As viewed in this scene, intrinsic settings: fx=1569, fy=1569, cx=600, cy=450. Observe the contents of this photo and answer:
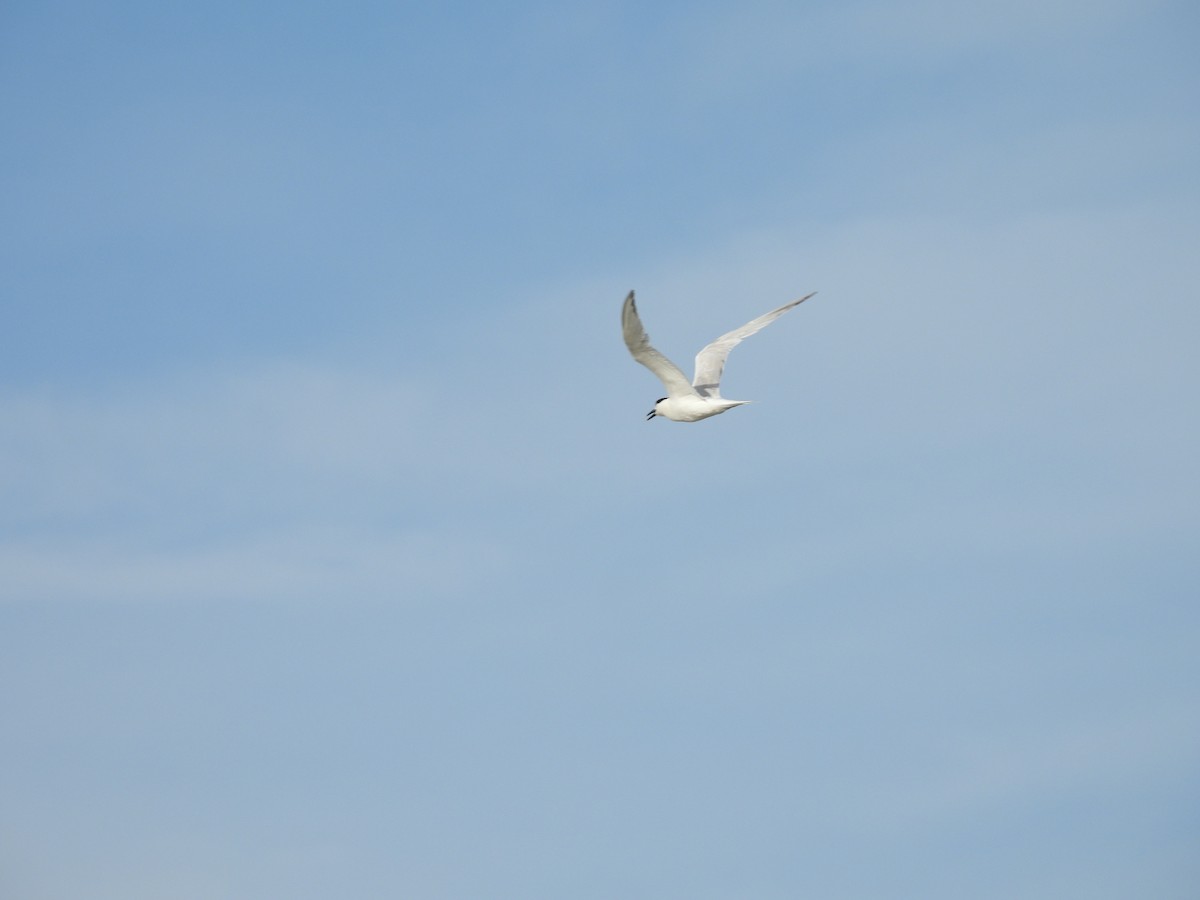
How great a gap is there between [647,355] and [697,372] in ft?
9.39

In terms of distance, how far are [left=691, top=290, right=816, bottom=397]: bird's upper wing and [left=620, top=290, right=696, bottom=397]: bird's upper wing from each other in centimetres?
62

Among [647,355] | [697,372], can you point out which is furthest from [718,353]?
[647,355]

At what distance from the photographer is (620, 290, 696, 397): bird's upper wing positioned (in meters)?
34.7

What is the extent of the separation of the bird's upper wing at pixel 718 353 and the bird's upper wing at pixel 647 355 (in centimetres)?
62

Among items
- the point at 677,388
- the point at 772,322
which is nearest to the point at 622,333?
the point at 677,388

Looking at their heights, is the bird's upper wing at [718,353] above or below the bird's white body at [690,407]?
above

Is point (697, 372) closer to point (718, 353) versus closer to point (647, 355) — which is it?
point (718, 353)

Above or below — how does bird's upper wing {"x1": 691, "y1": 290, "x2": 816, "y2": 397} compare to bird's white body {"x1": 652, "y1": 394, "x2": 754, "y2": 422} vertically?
above

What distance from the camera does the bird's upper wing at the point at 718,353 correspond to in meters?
38.5

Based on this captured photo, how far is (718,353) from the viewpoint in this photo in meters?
38.9

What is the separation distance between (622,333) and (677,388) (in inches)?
122

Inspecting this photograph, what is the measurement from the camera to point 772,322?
3941cm

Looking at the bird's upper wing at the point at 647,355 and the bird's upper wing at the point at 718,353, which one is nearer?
the bird's upper wing at the point at 647,355

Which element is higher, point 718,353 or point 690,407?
point 718,353
